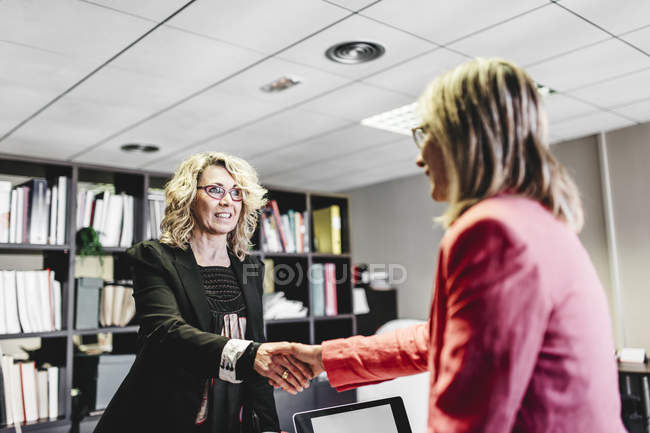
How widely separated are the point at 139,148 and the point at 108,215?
1.97 metres

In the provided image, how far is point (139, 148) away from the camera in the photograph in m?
4.64

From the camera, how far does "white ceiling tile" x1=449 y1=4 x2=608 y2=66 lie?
258cm

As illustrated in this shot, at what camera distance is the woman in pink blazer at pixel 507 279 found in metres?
0.67

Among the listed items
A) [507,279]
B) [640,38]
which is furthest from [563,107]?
[507,279]

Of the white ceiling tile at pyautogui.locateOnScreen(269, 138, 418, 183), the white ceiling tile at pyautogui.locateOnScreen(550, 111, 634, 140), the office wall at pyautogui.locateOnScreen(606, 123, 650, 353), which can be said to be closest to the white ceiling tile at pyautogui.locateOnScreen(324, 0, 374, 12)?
the white ceiling tile at pyautogui.locateOnScreen(269, 138, 418, 183)

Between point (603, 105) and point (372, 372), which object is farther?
point (603, 105)

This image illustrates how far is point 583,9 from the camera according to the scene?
249cm

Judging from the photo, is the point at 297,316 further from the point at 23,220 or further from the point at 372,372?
the point at 372,372

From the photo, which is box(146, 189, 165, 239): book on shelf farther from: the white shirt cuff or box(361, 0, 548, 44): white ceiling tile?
the white shirt cuff

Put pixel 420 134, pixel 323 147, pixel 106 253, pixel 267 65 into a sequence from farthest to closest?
A: pixel 323 147 → pixel 267 65 → pixel 106 253 → pixel 420 134

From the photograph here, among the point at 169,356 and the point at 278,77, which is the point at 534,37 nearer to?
the point at 278,77

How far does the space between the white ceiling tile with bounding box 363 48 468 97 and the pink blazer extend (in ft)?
7.33

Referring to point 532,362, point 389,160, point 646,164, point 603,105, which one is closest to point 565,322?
point 532,362

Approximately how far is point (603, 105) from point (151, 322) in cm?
353
